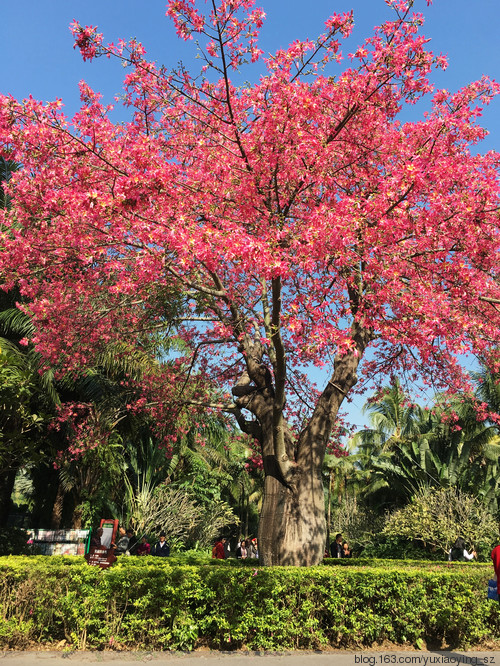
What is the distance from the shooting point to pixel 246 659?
21.1 feet

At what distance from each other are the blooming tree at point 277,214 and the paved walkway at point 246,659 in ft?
7.03

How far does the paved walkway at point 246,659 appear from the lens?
6.09 m

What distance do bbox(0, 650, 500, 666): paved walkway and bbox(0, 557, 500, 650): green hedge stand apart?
0.68 ft

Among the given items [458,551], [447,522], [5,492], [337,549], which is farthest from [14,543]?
[458,551]

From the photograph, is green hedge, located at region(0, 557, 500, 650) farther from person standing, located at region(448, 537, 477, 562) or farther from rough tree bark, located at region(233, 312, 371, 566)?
person standing, located at region(448, 537, 477, 562)

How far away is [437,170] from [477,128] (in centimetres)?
178

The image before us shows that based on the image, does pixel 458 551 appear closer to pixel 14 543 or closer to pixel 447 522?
pixel 447 522

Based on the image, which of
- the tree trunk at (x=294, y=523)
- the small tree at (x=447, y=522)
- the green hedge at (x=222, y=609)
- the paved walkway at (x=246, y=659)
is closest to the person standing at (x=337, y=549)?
the small tree at (x=447, y=522)

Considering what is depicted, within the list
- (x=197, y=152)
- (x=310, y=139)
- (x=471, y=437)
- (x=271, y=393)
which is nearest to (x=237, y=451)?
(x=471, y=437)

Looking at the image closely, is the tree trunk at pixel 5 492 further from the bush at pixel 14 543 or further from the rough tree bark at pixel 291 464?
the rough tree bark at pixel 291 464

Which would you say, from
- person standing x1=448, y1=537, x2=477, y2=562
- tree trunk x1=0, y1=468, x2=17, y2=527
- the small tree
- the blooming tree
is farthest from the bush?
the small tree

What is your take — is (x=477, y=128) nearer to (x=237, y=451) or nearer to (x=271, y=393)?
(x=271, y=393)

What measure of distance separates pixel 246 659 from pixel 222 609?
2.30ft

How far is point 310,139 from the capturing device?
691cm
